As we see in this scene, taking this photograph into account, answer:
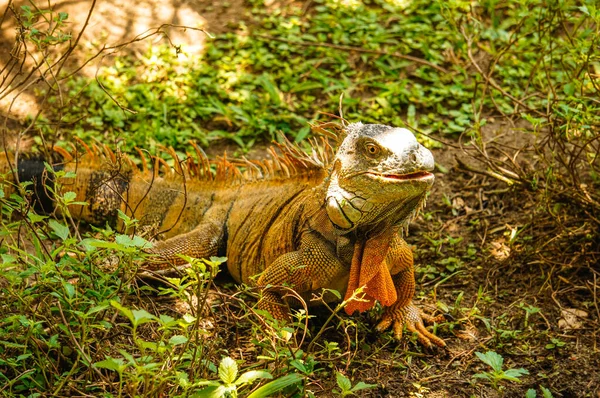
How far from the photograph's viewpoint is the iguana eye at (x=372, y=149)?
3.78m

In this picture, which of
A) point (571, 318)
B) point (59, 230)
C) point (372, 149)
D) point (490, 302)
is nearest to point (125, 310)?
point (59, 230)

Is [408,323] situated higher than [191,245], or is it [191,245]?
[191,245]

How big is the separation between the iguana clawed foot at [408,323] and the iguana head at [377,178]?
0.72 m

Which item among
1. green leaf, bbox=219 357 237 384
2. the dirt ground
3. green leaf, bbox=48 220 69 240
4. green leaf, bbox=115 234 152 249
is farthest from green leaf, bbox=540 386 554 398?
green leaf, bbox=48 220 69 240

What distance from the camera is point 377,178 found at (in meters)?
3.72

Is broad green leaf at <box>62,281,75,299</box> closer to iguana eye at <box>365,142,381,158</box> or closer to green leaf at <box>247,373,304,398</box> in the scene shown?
green leaf at <box>247,373,304,398</box>

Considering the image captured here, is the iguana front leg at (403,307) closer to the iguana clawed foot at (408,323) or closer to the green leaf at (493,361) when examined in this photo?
the iguana clawed foot at (408,323)

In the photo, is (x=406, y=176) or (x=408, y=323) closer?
(x=406, y=176)

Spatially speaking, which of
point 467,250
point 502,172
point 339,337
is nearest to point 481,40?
point 502,172

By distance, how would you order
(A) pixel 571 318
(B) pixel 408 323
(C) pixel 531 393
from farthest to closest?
1. (A) pixel 571 318
2. (B) pixel 408 323
3. (C) pixel 531 393

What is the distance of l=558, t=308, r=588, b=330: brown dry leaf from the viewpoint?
14.6ft

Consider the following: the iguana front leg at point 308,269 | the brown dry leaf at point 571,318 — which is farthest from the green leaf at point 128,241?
the brown dry leaf at point 571,318

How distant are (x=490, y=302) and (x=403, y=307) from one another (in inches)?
26.1

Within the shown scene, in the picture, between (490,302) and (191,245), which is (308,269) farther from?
(490,302)
